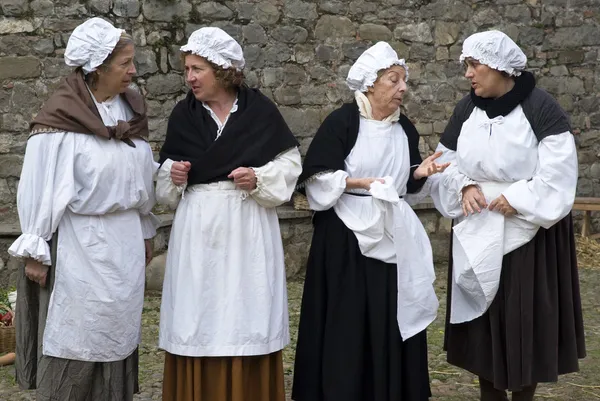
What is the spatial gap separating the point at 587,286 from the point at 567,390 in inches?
113

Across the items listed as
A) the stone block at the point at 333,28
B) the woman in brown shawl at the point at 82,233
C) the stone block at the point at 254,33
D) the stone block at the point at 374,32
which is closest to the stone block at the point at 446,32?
→ the stone block at the point at 374,32

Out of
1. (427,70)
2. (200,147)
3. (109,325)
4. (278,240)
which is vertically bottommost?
(109,325)

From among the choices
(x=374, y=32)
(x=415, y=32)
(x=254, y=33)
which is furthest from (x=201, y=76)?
(x=415, y=32)

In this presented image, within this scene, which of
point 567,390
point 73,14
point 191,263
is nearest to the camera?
point 191,263

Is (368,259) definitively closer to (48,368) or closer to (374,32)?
(48,368)

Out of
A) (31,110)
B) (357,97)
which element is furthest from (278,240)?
(31,110)

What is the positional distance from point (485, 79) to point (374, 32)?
4.08m

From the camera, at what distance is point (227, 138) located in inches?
160

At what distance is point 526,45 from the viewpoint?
8.85 m

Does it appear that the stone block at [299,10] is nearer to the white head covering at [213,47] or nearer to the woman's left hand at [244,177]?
the white head covering at [213,47]

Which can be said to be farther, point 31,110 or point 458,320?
point 31,110

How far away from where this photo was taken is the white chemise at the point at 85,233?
3.78 meters

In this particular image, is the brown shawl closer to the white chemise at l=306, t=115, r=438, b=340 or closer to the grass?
the white chemise at l=306, t=115, r=438, b=340

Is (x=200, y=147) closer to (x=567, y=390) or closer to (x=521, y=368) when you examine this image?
(x=521, y=368)
